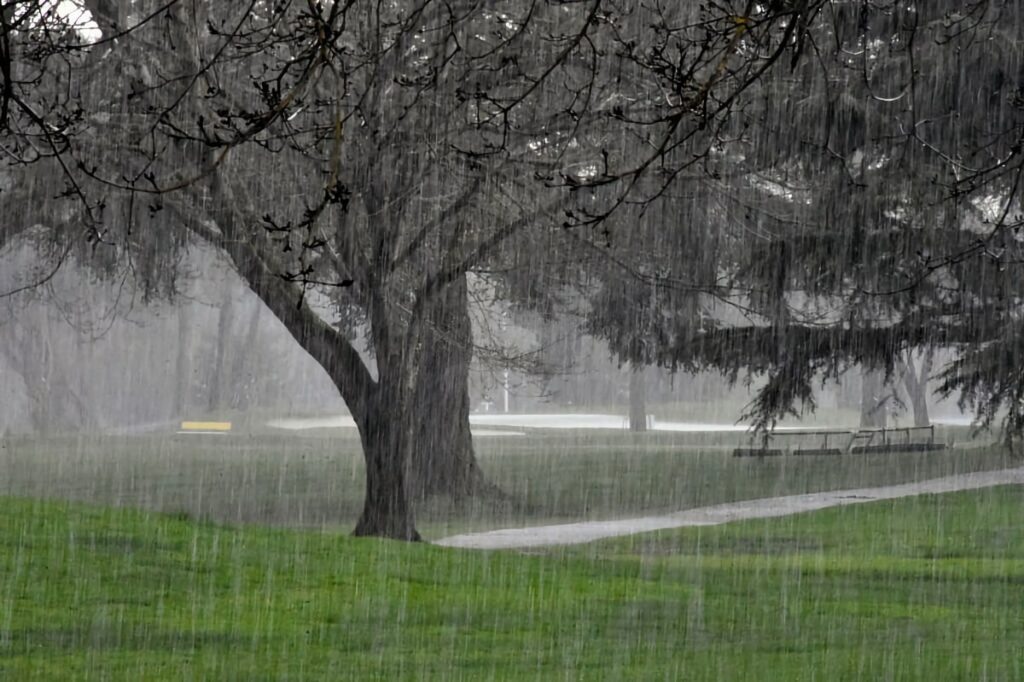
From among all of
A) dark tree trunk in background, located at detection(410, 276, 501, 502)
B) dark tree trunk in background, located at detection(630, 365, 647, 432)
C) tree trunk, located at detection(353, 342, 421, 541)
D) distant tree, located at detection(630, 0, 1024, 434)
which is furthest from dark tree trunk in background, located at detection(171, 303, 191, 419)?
tree trunk, located at detection(353, 342, 421, 541)

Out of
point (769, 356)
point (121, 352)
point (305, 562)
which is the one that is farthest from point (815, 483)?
point (121, 352)

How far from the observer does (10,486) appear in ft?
92.8

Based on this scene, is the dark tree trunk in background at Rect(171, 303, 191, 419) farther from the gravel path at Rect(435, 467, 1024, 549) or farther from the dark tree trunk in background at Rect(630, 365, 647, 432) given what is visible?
the gravel path at Rect(435, 467, 1024, 549)

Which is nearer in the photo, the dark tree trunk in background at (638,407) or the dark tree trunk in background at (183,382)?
the dark tree trunk in background at (638,407)

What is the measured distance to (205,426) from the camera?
5997 centimetres

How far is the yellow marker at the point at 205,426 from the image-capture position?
189 ft

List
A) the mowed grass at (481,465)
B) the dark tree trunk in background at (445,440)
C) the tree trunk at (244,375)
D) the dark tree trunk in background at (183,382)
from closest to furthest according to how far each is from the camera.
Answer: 1. the mowed grass at (481,465)
2. the dark tree trunk in background at (445,440)
3. the dark tree trunk in background at (183,382)
4. the tree trunk at (244,375)

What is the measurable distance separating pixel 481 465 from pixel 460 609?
79.2ft

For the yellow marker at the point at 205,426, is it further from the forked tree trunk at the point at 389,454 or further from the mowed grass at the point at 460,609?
the mowed grass at the point at 460,609

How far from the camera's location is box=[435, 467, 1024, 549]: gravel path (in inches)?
736

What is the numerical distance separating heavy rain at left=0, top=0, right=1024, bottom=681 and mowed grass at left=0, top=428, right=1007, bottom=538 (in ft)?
0.96

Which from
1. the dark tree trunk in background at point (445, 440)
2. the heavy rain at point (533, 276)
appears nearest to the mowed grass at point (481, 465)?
the heavy rain at point (533, 276)

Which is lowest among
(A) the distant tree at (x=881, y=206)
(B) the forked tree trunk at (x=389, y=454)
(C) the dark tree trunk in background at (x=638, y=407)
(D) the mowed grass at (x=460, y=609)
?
(D) the mowed grass at (x=460, y=609)

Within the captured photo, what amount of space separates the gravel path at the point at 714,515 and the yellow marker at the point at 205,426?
34596 mm
